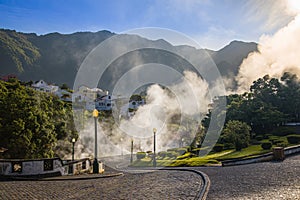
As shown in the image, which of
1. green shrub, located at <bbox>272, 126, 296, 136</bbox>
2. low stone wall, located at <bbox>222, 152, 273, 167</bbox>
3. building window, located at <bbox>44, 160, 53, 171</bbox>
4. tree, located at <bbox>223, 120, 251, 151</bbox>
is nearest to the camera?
building window, located at <bbox>44, 160, 53, 171</bbox>

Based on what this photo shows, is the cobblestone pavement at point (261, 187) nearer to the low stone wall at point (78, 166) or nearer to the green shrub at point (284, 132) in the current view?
the low stone wall at point (78, 166)

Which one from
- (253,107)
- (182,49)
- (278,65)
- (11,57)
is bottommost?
(253,107)

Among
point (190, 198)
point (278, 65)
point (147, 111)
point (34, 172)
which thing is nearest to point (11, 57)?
point (147, 111)

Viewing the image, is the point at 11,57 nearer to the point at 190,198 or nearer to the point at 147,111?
the point at 147,111

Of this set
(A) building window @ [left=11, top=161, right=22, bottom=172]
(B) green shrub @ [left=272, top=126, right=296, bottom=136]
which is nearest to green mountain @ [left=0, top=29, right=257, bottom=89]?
(B) green shrub @ [left=272, top=126, right=296, bottom=136]

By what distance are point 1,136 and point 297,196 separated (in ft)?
66.1

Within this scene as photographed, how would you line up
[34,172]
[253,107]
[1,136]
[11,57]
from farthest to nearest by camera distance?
1. [11,57]
2. [253,107]
3. [1,136]
4. [34,172]

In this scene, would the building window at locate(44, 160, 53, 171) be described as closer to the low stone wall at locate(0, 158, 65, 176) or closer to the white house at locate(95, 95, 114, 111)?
the low stone wall at locate(0, 158, 65, 176)

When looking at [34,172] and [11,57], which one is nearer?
A: [34,172]

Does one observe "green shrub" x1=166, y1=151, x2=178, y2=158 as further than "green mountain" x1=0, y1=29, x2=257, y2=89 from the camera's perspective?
No

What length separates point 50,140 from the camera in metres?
23.9

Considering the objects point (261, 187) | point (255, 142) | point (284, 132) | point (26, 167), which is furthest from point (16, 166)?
point (284, 132)

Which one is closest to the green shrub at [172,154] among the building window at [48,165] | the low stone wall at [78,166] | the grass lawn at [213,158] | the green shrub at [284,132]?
the grass lawn at [213,158]

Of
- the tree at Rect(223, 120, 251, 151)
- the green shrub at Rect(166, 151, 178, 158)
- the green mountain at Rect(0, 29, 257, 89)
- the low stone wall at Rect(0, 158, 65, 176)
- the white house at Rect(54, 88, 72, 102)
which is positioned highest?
the green mountain at Rect(0, 29, 257, 89)
